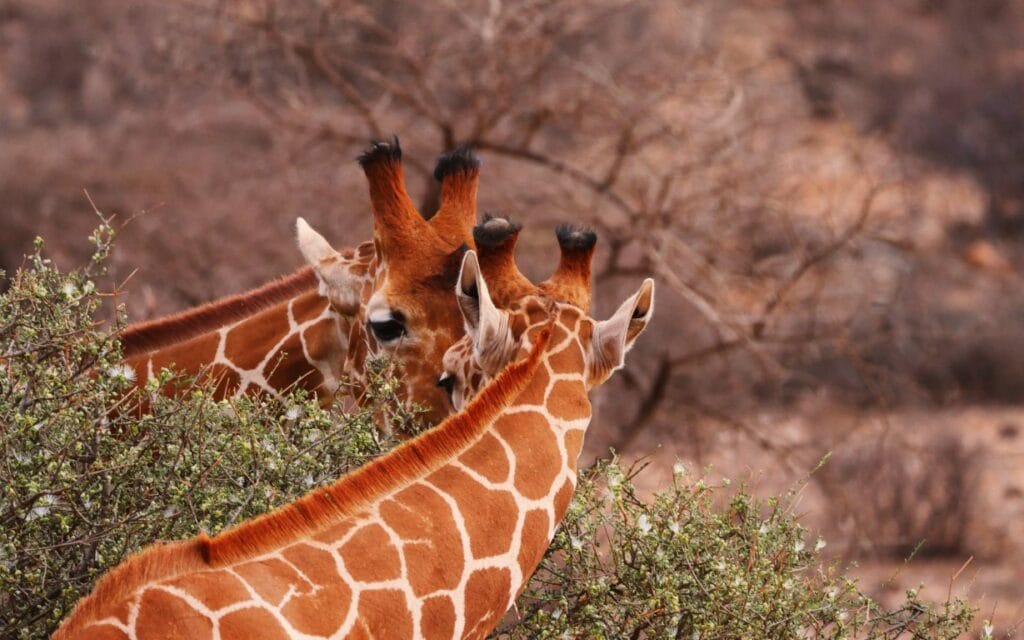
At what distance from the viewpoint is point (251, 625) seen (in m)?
2.92

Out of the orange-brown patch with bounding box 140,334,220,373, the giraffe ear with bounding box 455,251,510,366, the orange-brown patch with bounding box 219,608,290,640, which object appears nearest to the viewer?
the orange-brown patch with bounding box 219,608,290,640

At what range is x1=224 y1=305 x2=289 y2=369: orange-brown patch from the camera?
17.9 feet

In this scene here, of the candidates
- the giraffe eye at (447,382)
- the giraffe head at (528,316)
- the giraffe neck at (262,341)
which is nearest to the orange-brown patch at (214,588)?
the giraffe head at (528,316)

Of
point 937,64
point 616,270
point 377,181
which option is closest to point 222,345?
point 377,181

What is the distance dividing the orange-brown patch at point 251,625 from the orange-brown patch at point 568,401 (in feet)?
3.36

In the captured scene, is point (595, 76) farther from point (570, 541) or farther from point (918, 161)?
point (918, 161)

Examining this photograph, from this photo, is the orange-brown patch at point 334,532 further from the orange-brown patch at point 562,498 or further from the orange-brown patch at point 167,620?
the orange-brown patch at point 562,498

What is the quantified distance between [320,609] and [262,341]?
2.57 m

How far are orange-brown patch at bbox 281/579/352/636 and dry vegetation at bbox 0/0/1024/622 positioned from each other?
12.1 feet

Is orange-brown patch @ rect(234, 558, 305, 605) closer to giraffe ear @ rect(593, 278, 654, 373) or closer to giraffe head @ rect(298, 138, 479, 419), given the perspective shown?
giraffe ear @ rect(593, 278, 654, 373)

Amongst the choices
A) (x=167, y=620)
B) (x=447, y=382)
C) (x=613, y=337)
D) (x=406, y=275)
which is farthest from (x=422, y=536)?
(x=406, y=275)

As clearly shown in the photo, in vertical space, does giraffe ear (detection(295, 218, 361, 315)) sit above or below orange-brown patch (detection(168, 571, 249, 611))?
above

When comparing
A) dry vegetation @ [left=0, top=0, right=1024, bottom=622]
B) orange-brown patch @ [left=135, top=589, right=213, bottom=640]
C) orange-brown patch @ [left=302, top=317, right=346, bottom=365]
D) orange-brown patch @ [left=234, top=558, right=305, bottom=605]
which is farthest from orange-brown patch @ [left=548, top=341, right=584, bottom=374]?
dry vegetation @ [left=0, top=0, right=1024, bottom=622]

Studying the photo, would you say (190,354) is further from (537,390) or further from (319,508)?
(319,508)
